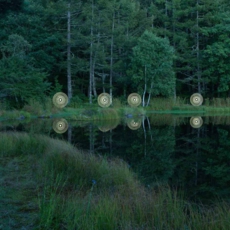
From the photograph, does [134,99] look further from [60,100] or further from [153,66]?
[60,100]

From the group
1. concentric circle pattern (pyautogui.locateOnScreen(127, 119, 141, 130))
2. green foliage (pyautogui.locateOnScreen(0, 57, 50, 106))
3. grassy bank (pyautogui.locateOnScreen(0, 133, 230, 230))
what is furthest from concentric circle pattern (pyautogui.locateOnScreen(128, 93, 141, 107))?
grassy bank (pyautogui.locateOnScreen(0, 133, 230, 230))

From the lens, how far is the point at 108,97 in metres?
28.8

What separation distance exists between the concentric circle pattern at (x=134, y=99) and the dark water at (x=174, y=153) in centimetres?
1297

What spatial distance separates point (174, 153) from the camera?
9.97 metres

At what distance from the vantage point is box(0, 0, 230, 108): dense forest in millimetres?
27708

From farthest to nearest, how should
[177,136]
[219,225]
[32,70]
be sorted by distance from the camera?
[32,70] → [177,136] → [219,225]

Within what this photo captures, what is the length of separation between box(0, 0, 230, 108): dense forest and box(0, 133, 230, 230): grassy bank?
19191mm

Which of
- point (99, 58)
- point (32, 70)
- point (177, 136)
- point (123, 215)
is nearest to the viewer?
point (123, 215)

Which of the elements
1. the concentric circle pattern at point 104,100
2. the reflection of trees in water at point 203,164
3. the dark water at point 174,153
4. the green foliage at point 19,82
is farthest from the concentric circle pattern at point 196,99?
the reflection of trees in water at point 203,164

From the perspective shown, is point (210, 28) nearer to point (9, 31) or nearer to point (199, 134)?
point (9, 31)

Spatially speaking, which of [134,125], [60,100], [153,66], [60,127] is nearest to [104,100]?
[60,100]

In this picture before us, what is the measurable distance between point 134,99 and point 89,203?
25867 mm

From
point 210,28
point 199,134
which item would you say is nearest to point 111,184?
point 199,134

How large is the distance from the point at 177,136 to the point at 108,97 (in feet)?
52.1
